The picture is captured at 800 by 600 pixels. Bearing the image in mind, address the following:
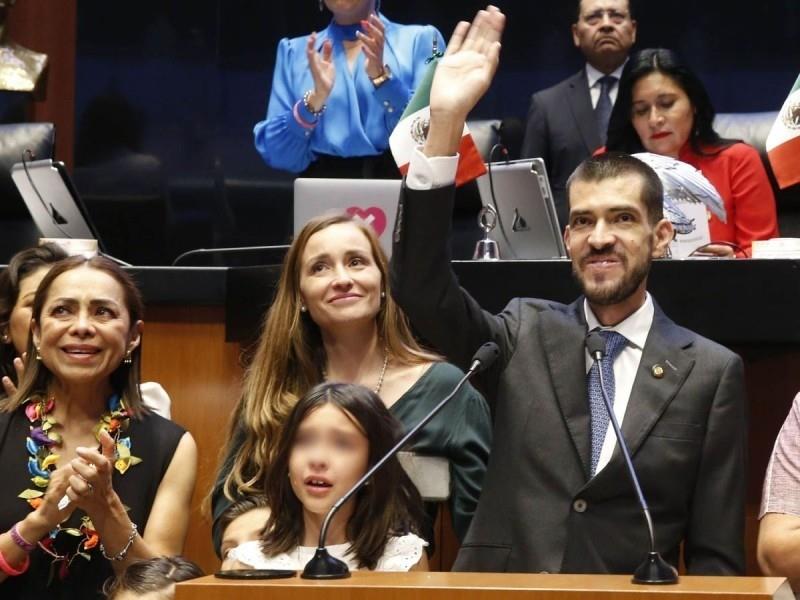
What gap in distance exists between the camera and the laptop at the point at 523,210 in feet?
12.9

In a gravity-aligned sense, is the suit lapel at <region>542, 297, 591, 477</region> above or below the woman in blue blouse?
below

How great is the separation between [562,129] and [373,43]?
32.2 inches

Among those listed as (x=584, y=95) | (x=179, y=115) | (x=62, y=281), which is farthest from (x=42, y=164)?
(x=179, y=115)

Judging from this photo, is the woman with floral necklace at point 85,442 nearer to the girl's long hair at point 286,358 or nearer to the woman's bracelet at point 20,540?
the woman's bracelet at point 20,540

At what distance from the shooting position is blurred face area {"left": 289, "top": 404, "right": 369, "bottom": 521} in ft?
8.39

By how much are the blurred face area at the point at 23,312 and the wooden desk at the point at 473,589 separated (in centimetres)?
167

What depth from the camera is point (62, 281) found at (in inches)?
125

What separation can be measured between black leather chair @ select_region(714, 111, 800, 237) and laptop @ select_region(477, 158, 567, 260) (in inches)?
38.0

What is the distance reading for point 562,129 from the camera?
514 cm

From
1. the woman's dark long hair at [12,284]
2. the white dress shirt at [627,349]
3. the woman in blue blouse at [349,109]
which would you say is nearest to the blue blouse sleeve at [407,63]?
the woman in blue blouse at [349,109]

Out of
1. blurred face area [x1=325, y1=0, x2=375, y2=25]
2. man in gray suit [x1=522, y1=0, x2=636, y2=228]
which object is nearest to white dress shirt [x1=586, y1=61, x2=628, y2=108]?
man in gray suit [x1=522, y1=0, x2=636, y2=228]

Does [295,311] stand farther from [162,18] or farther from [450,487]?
[162,18]

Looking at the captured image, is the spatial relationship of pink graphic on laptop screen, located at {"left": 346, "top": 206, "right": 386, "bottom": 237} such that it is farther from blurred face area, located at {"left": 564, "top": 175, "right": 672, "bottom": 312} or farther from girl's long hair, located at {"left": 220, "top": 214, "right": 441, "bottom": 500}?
blurred face area, located at {"left": 564, "top": 175, "right": 672, "bottom": 312}

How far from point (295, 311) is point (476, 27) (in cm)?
83
